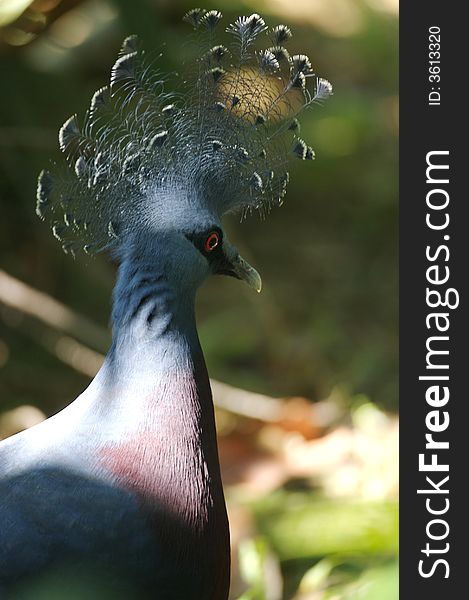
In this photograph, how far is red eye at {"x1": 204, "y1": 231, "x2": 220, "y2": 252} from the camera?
7.14 feet

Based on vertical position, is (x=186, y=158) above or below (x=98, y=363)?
below

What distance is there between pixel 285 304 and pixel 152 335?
2437 millimetres

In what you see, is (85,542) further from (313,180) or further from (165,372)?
(313,180)

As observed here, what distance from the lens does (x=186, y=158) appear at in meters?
2.23

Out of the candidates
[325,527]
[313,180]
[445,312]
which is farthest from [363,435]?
[313,180]

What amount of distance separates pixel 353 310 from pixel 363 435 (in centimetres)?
118

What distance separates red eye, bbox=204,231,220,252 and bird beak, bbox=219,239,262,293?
40 millimetres

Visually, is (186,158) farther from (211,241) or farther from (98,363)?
(98,363)

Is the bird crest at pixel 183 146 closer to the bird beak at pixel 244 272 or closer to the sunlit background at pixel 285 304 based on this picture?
the bird beak at pixel 244 272

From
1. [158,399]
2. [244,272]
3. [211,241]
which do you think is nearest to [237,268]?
[244,272]

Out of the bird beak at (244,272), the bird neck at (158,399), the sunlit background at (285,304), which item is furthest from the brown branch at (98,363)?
the bird neck at (158,399)

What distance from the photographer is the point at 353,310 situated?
4.54 meters

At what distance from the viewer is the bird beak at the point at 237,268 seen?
7.45 ft

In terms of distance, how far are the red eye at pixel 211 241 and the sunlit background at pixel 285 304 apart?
0.93 m
